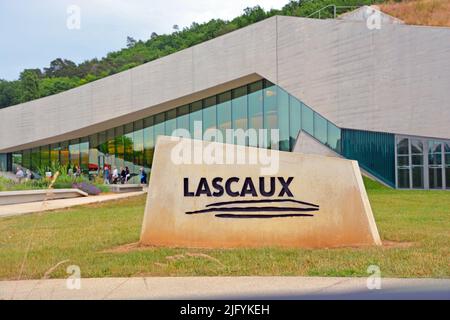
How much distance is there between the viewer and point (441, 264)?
7.33 m

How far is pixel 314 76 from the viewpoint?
30672 mm

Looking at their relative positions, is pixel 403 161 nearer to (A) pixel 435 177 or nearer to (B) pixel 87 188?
(A) pixel 435 177

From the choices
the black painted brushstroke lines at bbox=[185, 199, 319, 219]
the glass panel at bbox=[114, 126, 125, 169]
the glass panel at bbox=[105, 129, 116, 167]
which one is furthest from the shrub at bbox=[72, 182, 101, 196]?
the black painted brushstroke lines at bbox=[185, 199, 319, 219]

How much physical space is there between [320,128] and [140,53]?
36.5 meters

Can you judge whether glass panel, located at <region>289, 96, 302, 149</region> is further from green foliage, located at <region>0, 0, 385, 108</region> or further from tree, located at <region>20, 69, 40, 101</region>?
tree, located at <region>20, 69, 40, 101</region>

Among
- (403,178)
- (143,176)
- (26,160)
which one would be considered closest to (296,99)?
(403,178)

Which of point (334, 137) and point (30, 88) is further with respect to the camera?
point (30, 88)

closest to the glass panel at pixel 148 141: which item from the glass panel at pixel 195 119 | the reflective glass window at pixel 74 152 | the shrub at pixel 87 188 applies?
the glass panel at pixel 195 119

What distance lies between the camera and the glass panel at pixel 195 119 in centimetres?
3712

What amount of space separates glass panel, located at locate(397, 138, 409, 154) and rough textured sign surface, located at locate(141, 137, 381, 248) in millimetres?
19933

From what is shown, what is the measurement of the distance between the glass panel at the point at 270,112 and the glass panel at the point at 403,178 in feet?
27.4

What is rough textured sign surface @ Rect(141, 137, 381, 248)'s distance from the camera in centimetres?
903

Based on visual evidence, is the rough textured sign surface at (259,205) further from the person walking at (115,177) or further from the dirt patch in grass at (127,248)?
the person walking at (115,177)
